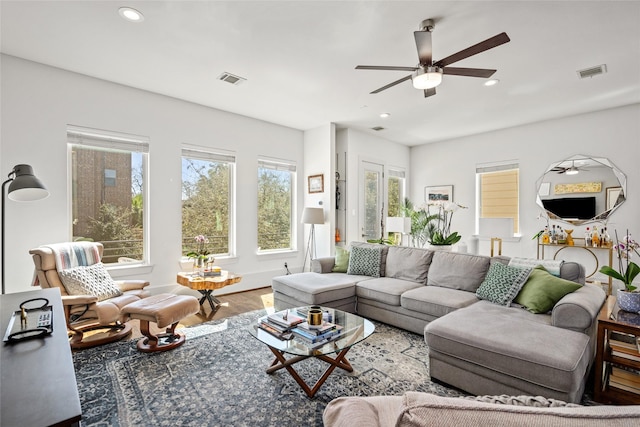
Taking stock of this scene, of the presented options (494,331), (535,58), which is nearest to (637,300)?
(494,331)

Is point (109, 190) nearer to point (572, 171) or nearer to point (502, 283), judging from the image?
point (502, 283)

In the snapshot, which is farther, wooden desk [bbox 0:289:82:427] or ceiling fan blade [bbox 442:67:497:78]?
ceiling fan blade [bbox 442:67:497:78]

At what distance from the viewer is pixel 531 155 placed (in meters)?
5.41

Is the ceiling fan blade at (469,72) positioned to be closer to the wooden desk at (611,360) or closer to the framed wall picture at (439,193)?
the wooden desk at (611,360)

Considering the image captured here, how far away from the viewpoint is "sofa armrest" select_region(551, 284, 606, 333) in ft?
6.93

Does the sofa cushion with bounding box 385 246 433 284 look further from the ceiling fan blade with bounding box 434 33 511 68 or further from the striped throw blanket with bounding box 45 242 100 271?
the striped throw blanket with bounding box 45 242 100 271

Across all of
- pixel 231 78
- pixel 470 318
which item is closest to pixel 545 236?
pixel 470 318

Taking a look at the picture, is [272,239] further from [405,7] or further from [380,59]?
[405,7]

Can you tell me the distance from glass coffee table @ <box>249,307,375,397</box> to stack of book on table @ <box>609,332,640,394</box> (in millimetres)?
1572

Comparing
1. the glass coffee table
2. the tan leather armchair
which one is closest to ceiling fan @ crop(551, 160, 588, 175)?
the glass coffee table

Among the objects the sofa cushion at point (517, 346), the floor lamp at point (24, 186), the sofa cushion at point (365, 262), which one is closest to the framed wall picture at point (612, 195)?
the sofa cushion at point (517, 346)

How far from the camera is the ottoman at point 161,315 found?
2.59m

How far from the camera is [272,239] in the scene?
5488 millimetres

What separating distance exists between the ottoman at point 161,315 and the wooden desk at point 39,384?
1.21 m
